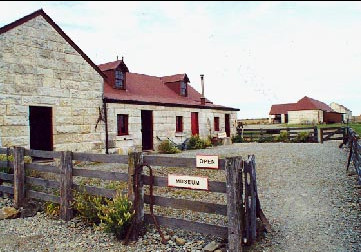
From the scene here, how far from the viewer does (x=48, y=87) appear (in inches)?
498

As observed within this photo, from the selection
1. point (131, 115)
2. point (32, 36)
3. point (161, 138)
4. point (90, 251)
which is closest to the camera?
point (90, 251)

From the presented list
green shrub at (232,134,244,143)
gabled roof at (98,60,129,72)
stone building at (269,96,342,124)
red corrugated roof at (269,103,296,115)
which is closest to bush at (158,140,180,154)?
gabled roof at (98,60,129,72)

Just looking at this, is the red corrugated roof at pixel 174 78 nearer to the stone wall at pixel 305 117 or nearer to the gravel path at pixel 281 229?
the gravel path at pixel 281 229

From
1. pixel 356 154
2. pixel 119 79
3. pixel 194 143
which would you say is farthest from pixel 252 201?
pixel 194 143

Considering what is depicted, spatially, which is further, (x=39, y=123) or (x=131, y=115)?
(x=131, y=115)

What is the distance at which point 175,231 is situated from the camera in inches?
223

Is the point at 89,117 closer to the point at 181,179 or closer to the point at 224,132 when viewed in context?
the point at 181,179

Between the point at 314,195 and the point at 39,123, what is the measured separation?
42.7 ft

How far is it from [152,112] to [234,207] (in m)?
14.1

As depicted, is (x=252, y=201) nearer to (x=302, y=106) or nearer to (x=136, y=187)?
(x=136, y=187)

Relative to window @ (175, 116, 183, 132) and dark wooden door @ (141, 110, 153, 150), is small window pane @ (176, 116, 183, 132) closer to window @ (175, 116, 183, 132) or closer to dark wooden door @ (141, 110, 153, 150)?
window @ (175, 116, 183, 132)

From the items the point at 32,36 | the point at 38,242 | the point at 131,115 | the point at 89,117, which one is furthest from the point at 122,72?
the point at 38,242

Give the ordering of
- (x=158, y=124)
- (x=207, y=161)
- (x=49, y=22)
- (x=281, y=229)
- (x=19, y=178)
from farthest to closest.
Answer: (x=158, y=124), (x=49, y=22), (x=19, y=178), (x=281, y=229), (x=207, y=161)

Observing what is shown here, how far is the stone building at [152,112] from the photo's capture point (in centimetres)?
1609
